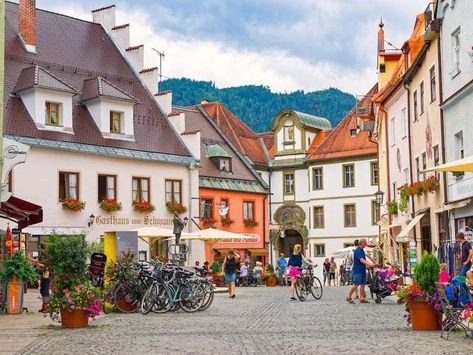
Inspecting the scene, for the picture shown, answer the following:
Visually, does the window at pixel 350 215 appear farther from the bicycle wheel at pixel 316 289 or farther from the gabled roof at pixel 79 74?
the bicycle wheel at pixel 316 289

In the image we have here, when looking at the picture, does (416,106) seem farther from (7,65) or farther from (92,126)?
(7,65)

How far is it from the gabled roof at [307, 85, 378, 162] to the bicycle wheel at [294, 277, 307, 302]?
118 feet

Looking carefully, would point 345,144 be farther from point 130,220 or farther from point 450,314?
point 450,314

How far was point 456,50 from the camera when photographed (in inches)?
1070

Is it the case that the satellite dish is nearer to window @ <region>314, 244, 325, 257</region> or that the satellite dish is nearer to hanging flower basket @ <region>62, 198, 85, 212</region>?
hanging flower basket @ <region>62, 198, 85, 212</region>

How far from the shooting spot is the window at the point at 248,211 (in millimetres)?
53188

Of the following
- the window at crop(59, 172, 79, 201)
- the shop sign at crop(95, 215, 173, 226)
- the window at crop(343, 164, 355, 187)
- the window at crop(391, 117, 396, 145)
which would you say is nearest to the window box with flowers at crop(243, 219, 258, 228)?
the shop sign at crop(95, 215, 173, 226)

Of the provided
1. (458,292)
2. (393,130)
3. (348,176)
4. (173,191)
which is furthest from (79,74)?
(458,292)

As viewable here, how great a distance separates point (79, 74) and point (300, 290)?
67.5 feet

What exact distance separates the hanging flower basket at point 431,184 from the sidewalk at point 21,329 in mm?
14226

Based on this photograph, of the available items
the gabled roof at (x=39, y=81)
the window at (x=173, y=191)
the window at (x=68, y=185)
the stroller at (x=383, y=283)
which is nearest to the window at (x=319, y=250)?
the window at (x=173, y=191)

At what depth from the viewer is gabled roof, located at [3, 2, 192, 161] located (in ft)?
127

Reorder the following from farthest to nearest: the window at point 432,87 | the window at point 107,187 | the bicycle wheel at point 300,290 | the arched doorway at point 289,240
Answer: the arched doorway at point 289,240
the window at point 107,187
the window at point 432,87
the bicycle wheel at point 300,290

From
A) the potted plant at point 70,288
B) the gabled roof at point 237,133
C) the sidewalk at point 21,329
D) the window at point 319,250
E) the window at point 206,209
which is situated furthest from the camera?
the window at point 319,250
